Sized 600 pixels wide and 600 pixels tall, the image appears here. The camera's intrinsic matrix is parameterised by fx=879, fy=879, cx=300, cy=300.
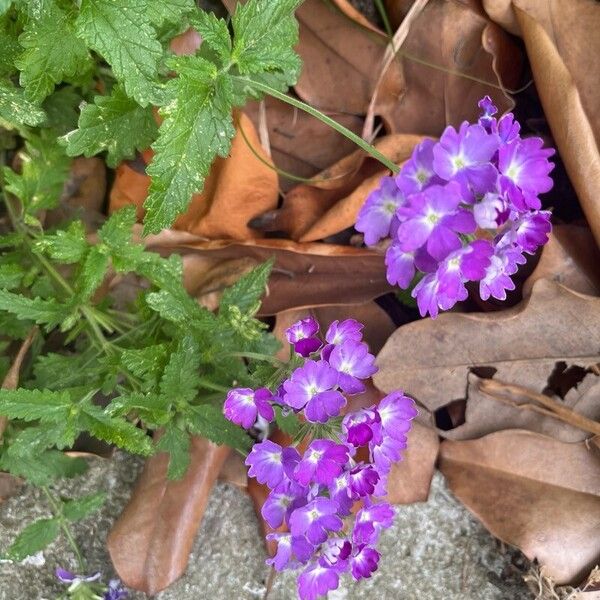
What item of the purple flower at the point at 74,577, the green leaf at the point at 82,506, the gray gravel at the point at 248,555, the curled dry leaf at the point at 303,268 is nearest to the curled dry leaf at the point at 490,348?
the curled dry leaf at the point at 303,268

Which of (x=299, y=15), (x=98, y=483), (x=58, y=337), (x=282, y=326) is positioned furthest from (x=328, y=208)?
(x=98, y=483)

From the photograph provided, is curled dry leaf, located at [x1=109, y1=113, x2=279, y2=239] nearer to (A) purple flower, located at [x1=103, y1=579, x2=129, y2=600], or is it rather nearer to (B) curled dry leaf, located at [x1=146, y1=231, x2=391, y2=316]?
(B) curled dry leaf, located at [x1=146, y1=231, x2=391, y2=316]

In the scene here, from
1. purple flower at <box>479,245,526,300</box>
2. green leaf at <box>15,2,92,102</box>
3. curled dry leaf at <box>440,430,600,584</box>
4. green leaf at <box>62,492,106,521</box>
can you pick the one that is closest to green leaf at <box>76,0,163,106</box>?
green leaf at <box>15,2,92,102</box>

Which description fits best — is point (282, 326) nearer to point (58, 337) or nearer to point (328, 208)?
point (328, 208)

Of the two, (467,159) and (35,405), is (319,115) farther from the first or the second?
(35,405)

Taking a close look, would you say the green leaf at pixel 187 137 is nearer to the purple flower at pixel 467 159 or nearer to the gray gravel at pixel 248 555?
the purple flower at pixel 467 159
